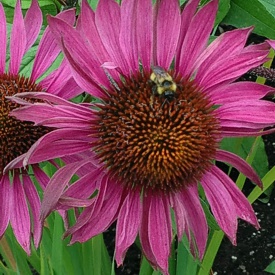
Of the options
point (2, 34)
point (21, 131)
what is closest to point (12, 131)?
point (21, 131)

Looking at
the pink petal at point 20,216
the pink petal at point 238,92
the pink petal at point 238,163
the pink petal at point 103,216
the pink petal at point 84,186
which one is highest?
the pink petal at point 238,92

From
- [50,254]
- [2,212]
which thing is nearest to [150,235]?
[2,212]

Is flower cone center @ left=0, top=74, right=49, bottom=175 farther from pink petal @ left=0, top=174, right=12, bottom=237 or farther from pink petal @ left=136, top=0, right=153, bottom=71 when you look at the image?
pink petal @ left=136, top=0, right=153, bottom=71

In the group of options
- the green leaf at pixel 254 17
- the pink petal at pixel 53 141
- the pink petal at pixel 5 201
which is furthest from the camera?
the green leaf at pixel 254 17

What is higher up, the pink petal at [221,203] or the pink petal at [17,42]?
the pink petal at [17,42]

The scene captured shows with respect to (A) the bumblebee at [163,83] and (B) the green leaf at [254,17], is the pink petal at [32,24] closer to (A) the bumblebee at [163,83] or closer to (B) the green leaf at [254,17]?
(A) the bumblebee at [163,83]

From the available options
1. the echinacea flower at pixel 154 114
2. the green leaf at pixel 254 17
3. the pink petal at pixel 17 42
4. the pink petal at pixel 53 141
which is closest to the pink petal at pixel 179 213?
the echinacea flower at pixel 154 114

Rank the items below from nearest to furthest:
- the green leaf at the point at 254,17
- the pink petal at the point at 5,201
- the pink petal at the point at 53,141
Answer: the pink petal at the point at 53,141 < the pink petal at the point at 5,201 < the green leaf at the point at 254,17

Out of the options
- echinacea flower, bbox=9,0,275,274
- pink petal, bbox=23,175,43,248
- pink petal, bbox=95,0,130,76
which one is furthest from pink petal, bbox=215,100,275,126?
pink petal, bbox=23,175,43,248
